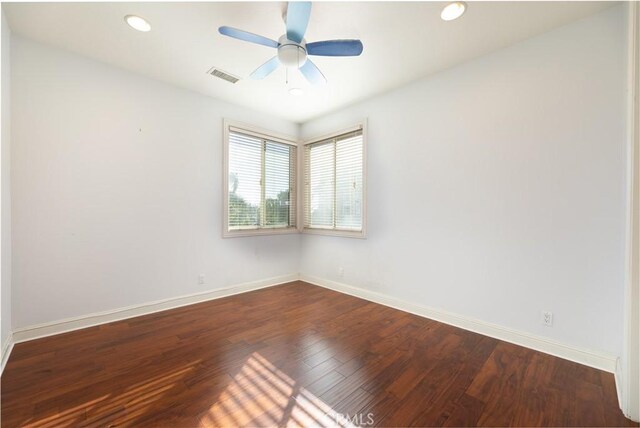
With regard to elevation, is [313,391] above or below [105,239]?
below

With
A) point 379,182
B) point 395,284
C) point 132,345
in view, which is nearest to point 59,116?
point 132,345

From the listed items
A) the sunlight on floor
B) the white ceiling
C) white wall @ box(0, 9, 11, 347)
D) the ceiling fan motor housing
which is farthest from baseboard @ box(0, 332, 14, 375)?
the ceiling fan motor housing

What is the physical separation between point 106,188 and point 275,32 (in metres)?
2.38

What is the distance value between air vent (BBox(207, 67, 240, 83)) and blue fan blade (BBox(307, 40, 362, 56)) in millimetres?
1357

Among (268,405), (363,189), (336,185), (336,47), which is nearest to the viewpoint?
(268,405)

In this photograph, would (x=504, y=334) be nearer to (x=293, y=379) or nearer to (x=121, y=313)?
(x=293, y=379)

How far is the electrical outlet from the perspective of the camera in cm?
228

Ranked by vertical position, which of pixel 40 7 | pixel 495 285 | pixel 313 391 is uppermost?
pixel 40 7

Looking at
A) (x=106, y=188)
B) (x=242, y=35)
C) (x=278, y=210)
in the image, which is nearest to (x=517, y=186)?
(x=242, y=35)

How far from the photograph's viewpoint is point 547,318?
7.53 feet

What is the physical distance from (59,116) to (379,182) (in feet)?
11.6

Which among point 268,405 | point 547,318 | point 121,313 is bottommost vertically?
point 268,405

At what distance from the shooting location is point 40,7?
206cm

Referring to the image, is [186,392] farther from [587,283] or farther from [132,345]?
[587,283]
